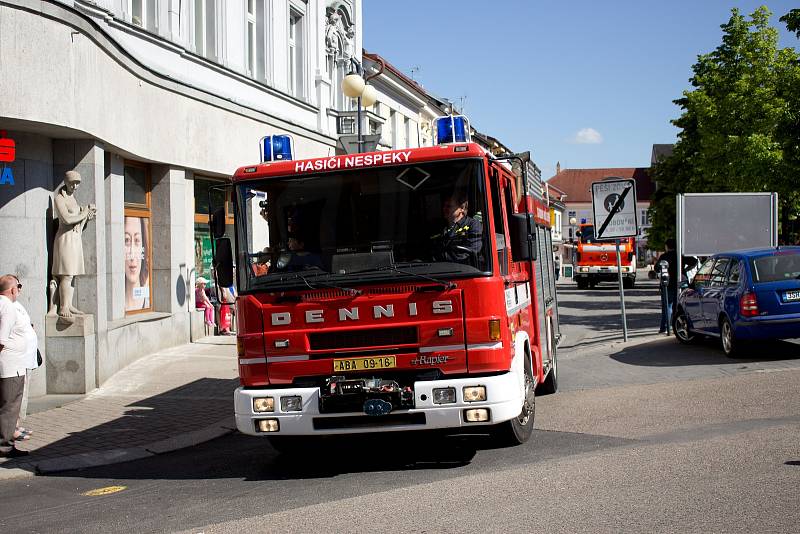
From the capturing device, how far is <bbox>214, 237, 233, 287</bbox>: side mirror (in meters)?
8.00

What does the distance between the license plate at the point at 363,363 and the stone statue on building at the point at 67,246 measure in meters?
6.31

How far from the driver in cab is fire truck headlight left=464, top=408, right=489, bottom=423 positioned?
117 centimetres

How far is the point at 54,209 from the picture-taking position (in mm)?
12477

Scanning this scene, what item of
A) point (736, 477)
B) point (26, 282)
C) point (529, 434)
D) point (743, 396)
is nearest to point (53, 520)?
point (529, 434)

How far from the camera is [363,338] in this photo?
24.2 ft

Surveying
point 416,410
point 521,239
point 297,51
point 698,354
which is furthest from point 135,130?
point 297,51

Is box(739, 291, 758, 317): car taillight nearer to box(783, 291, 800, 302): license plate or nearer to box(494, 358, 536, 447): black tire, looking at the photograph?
box(783, 291, 800, 302): license plate

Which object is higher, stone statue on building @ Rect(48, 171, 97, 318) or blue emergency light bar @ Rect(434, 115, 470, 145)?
blue emergency light bar @ Rect(434, 115, 470, 145)

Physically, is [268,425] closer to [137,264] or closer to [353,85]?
[353,85]

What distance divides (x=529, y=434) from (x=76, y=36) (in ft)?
26.0

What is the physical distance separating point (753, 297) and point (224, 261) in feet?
28.8

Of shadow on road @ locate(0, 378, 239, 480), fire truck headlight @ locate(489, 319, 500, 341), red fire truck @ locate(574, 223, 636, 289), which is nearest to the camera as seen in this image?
fire truck headlight @ locate(489, 319, 500, 341)

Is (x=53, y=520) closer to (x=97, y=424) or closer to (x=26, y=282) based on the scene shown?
(x=97, y=424)

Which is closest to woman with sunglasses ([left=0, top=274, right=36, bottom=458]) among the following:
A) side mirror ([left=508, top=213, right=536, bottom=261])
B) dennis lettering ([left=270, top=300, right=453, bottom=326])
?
dennis lettering ([left=270, top=300, right=453, bottom=326])
